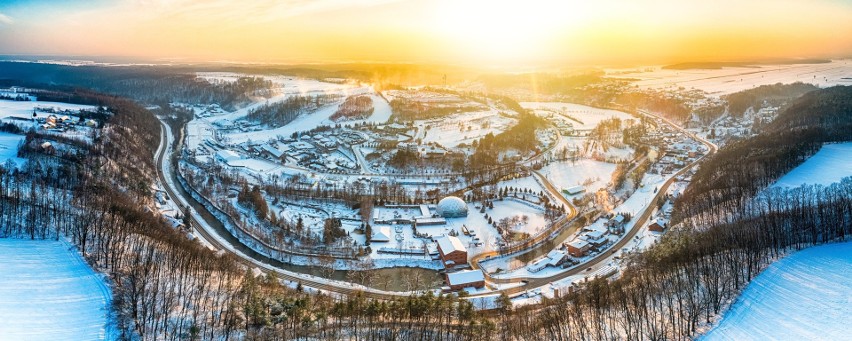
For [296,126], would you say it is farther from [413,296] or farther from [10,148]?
[413,296]

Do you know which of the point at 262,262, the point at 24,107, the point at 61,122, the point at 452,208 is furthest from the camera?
the point at 24,107

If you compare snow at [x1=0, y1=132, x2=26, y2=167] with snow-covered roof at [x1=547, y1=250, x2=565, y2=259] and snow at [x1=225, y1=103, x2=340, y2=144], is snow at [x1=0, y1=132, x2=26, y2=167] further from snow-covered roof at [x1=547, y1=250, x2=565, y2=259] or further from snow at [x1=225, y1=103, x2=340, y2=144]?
snow-covered roof at [x1=547, y1=250, x2=565, y2=259]

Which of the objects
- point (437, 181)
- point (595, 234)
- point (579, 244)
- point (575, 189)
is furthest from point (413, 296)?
point (437, 181)

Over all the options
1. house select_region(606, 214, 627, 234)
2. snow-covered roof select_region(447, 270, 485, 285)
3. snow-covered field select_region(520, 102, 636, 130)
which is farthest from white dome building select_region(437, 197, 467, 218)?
snow-covered field select_region(520, 102, 636, 130)

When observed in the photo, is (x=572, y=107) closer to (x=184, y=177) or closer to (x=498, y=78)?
(x=498, y=78)

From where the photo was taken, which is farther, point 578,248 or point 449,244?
point 578,248

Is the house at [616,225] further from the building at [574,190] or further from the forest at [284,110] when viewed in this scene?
the forest at [284,110]

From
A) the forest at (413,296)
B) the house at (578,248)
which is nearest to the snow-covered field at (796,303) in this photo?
the forest at (413,296)

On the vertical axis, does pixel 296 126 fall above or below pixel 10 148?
above
